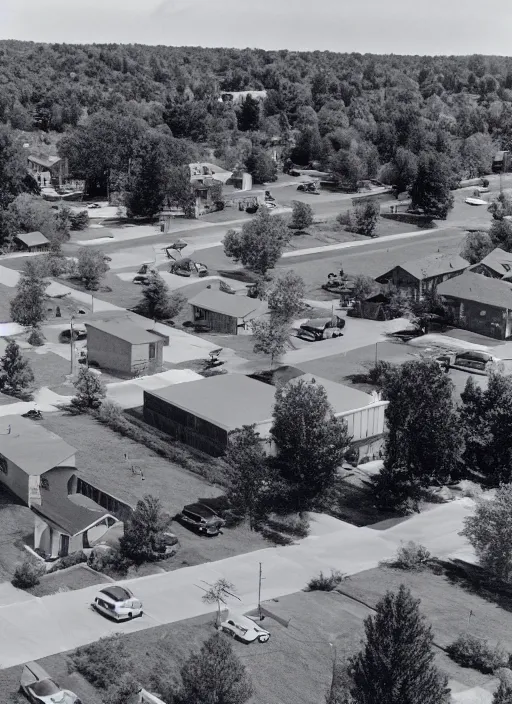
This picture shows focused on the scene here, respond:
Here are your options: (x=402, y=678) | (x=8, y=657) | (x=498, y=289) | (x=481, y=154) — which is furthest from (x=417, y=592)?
(x=481, y=154)

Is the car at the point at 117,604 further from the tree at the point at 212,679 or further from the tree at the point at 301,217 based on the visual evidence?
the tree at the point at 301,217

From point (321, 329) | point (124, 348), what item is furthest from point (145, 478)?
point (321, 329)

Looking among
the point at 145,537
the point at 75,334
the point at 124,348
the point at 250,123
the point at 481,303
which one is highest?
the point at 250,123

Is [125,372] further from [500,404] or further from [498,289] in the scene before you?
[498,289]

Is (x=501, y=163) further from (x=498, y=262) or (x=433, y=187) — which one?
(x=498, y=262)

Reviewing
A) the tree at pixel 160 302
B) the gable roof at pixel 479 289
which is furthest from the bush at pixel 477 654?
the tree at pixel 160 302
